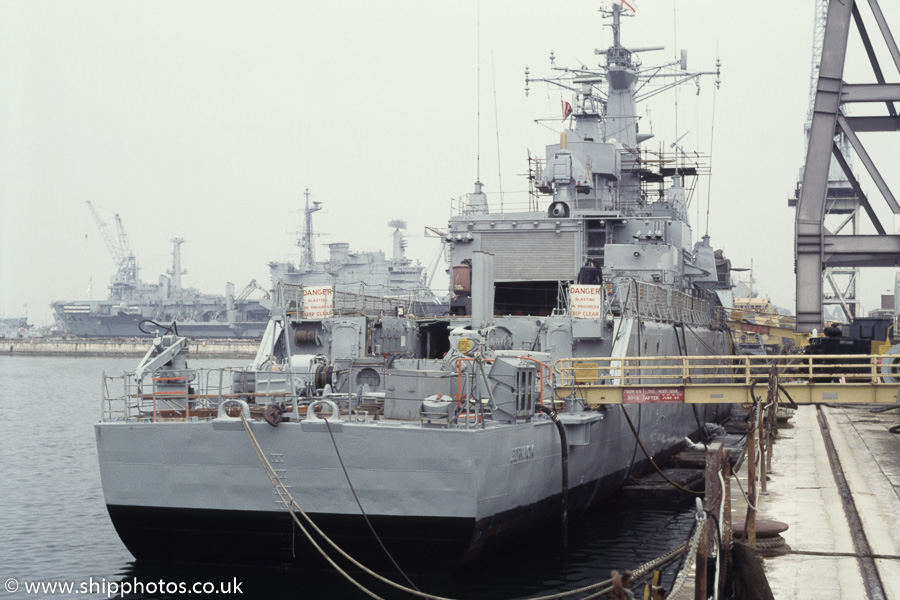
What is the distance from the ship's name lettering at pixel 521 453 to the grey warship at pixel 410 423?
0.04 metres

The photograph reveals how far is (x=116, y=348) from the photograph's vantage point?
140 metres

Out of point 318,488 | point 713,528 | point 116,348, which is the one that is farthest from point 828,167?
point 116,348

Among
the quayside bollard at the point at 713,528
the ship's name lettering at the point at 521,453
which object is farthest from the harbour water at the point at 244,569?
the quayside bollard at the point at 713,528

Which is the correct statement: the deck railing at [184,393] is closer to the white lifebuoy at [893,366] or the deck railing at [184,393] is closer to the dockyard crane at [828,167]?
the dockyard crane at [828,167]

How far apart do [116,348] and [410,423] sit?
13374 cm

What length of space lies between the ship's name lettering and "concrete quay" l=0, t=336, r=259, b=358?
4742 inches

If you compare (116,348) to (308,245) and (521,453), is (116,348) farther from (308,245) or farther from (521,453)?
(521,453)

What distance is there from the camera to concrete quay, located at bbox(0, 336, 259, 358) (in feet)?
453

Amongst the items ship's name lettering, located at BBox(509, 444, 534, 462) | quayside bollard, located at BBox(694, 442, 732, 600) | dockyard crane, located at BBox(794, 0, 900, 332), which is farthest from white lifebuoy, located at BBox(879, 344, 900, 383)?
quayside bollard, located at BBox(694, 442, 732, 600)

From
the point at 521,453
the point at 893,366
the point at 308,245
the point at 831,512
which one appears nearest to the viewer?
the point at 521,453

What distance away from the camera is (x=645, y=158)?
1406 inches

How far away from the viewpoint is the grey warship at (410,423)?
48.0 feet

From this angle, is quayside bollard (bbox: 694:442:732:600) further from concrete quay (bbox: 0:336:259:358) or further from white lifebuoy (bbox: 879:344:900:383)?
concrete quay (bbox: 0:336:259:358)

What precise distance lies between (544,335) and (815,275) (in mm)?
7430
